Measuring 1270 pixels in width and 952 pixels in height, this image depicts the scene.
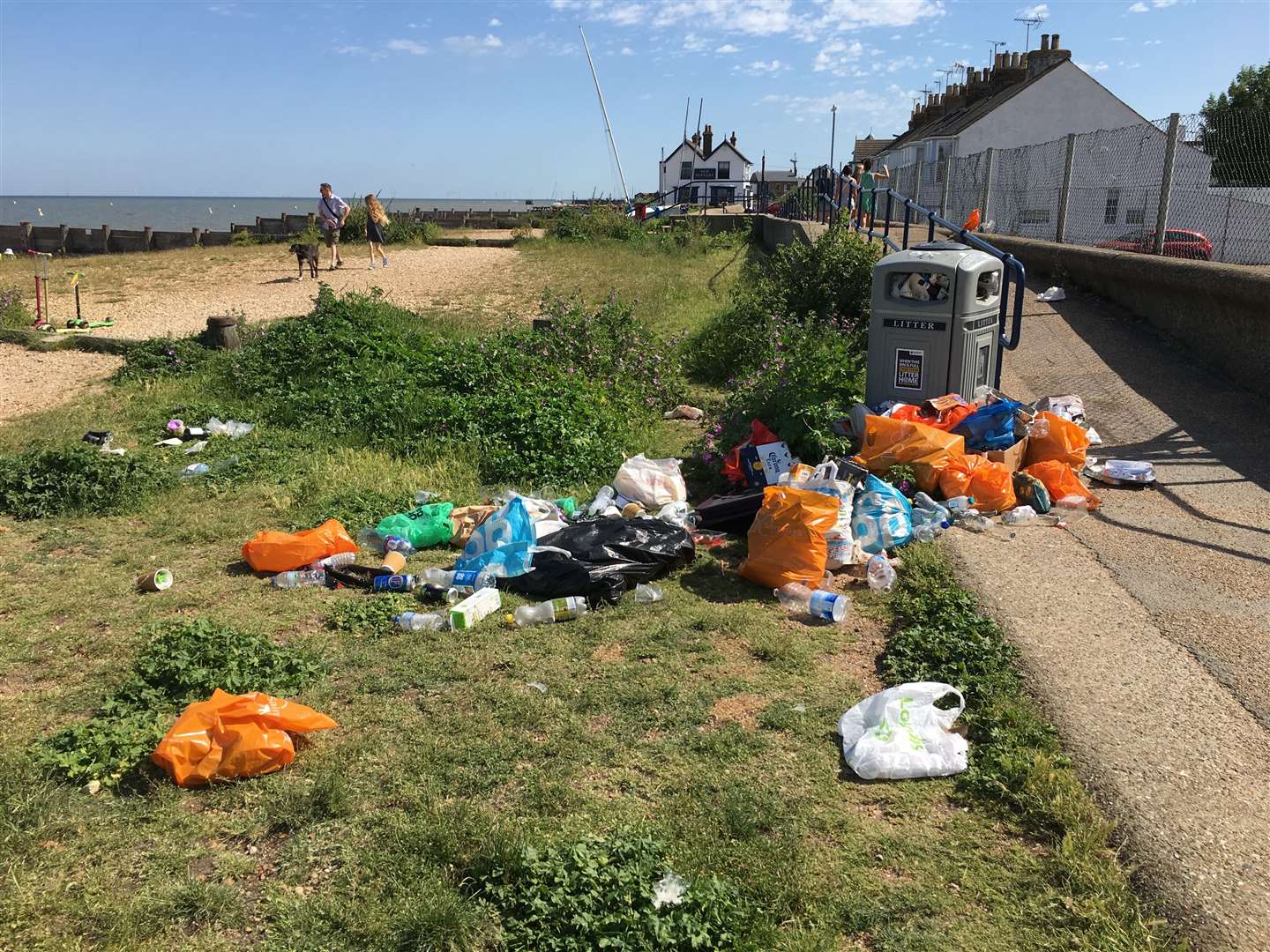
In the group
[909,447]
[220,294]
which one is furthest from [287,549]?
[220,294]

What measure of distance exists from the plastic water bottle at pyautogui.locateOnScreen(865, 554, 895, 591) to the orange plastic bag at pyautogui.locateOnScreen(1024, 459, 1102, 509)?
1.54 meters

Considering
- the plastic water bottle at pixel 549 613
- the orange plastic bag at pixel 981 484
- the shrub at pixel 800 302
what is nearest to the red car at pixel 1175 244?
the shrub at pixel 800 302

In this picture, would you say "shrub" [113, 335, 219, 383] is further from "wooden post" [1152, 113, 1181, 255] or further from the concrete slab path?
"wooden post" [1152, 113, 1181, 255]

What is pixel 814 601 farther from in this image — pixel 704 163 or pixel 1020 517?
pixel 704 163

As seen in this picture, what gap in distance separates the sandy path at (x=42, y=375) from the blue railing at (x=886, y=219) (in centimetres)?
881

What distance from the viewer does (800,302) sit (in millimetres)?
10719

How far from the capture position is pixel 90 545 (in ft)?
19.1

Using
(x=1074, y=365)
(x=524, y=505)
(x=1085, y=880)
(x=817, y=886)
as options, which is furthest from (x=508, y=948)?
(x=1074, y=365)

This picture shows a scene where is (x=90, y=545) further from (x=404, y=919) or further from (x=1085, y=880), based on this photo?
(x=1085, y=880)

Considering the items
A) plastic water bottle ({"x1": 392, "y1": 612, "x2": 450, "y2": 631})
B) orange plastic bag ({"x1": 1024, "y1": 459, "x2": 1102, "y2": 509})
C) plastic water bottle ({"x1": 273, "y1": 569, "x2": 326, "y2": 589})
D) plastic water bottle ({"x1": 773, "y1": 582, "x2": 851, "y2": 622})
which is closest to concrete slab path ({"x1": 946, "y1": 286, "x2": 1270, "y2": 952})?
orange plastic bag ({"x1": 1024, "y1": 459, "x2": 1102, "y2": 509})

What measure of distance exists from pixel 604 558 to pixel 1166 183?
296 inches

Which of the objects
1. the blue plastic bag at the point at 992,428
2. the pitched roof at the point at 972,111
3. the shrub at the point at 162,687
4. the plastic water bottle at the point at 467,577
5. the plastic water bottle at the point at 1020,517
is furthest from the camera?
the pitched roof at the point at 972,111

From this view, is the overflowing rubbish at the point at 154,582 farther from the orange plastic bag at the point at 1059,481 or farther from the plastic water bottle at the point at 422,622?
the orange plastic bag at the point at 1059,481

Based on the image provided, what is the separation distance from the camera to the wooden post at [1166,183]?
8.98 meters
